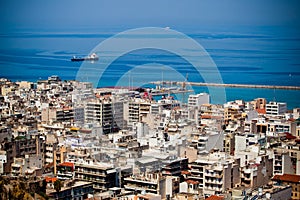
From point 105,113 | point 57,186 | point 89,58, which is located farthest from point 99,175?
point 89,58

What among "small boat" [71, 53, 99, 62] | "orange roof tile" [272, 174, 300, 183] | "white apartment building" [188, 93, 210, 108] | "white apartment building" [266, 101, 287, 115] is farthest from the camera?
"small boat" [71, 53, 99, 62]


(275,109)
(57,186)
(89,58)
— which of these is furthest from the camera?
(89,58)

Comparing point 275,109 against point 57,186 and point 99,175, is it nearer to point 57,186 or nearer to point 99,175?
point 99,175

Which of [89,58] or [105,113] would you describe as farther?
[89,58]

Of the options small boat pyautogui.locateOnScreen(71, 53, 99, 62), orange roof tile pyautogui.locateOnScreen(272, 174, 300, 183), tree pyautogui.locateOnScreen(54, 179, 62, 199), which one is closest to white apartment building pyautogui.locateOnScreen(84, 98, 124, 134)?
orange roof tile pyautogui.locateOnScreen(272, 174, 300, 183)

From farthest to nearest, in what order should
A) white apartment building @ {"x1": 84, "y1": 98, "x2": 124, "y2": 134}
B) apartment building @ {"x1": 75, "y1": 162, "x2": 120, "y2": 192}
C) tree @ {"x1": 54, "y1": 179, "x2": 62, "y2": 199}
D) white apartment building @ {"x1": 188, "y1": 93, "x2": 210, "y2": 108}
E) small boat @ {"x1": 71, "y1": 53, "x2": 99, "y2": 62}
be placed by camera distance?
small boat @ {"x1": 71, "y1": 53, "x2": 99, "y2": 62}
white apartment building @ {"x1": 188, "y1": 93, "x2": 210, "y2": 108}
white apartment building @ {"x1": 84, "y1": 98, "x2": 124, "y2": 134}
apartment building @ {"x1": 75, "y1": 162, "x2": 120, "y2": 192}
tree @ {"x1": 54, "y1": 179, "x2": 62, "y2": 199}

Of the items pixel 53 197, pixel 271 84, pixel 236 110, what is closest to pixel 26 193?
pixel 53 197

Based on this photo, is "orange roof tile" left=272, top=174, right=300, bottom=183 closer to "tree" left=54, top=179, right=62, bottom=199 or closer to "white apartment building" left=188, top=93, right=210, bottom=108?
"tree" left=54, top=179, right=62, bottom=199

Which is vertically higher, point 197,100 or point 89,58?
point 89,58

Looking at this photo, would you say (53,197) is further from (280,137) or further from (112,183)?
(280,137)
